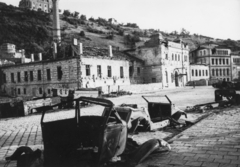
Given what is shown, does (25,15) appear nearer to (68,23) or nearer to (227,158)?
(68,23)

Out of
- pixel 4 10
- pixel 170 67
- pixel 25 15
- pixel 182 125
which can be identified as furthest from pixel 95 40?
pixel 182 125

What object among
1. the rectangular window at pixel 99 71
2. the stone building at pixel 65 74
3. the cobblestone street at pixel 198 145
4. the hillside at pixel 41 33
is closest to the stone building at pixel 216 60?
the hillside at pixel 41 33

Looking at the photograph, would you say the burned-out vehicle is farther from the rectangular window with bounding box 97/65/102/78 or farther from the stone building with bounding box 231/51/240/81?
the stone building with bounding box 231/51/240/81

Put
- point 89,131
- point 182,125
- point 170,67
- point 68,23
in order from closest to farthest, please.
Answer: point 89,131, point 182,125, point 170,67, point 68,23

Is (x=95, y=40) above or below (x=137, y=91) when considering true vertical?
above

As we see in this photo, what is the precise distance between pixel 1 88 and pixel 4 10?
52834mm

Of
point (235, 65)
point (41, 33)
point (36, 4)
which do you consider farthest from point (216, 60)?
point (36, 4)

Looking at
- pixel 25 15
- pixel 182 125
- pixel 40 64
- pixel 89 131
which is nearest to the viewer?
pixel 89 131

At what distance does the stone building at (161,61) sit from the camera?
129 feet

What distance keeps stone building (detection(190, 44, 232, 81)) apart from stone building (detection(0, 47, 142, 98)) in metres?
32.8

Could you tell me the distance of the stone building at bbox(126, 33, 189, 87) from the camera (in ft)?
129

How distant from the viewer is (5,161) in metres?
5.02

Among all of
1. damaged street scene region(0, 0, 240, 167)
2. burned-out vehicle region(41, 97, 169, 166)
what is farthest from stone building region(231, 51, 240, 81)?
burned-out vehicle region(41, 97, 169, 166)

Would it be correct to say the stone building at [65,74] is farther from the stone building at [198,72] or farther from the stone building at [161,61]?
the stone building at [198,72]
